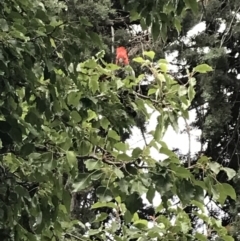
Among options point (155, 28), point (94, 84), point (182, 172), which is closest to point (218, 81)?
point (94, 84)

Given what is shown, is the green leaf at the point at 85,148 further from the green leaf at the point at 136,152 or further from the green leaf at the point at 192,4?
the green leaf at the point at 192,4

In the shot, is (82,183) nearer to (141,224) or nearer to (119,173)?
(119,173)

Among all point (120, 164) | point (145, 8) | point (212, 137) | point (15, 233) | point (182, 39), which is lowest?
point (15, 233)

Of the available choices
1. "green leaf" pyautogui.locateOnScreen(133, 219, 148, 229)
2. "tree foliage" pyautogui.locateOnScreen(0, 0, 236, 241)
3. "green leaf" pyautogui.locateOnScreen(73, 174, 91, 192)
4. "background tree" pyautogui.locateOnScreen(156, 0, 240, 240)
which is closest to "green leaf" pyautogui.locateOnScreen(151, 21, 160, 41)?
"tree foliage" pyautogui.locateOnScreen(0, 0, 236, 241)

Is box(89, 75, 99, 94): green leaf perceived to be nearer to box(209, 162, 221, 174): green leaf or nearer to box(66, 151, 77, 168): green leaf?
box(66, 151, 77, 168): green leaf

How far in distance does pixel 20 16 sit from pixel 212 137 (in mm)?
2410

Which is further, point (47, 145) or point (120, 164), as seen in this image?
point (47, 145)

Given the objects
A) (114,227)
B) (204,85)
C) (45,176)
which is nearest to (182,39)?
(204,85)


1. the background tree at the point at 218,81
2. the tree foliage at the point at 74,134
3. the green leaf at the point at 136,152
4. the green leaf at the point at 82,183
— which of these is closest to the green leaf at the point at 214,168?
the tree foliage at the point at 74,134

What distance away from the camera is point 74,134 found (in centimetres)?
150

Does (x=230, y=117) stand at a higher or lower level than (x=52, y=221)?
higher

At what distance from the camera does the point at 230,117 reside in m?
3.54

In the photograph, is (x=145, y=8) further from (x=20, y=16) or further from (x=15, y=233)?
(x=15, y=233)


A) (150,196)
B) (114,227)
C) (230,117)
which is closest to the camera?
(150,196)
